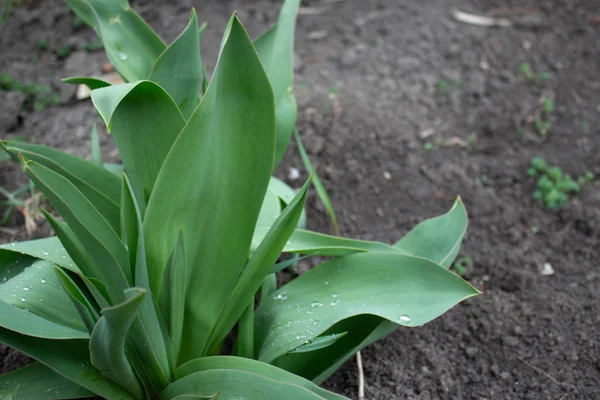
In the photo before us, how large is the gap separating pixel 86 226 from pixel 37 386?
0.48 meters

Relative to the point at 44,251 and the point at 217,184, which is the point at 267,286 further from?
the point at 44,251

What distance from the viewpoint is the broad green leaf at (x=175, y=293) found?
1.10 meters

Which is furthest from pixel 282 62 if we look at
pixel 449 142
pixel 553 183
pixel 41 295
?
pixel 553 183

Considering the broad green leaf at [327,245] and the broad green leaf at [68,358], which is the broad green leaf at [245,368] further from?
the broad green leaf at [327,245]

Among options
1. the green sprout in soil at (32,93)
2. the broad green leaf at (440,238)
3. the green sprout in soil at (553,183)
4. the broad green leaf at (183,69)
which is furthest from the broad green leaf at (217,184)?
the green sprout in soil at (32,93)

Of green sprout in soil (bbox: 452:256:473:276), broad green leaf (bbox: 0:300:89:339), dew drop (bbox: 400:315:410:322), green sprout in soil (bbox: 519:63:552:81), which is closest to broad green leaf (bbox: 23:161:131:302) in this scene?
broad green leaf (bbox: 0:300:89:339)

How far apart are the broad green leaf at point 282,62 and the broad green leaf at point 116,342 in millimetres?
630

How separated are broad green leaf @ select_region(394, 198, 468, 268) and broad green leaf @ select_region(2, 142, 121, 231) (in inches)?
29.1

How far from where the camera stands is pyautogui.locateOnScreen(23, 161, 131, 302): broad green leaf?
3.14 feet

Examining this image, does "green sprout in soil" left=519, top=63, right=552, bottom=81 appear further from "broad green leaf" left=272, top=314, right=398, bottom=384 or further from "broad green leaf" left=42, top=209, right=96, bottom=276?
"broad green leaf" left=42, top=209, right=96, bottom=276

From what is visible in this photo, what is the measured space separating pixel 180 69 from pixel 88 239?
1.70 ft

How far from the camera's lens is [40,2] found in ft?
10.0

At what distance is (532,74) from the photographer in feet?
9.55

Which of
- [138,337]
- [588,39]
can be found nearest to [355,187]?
[138,337]
